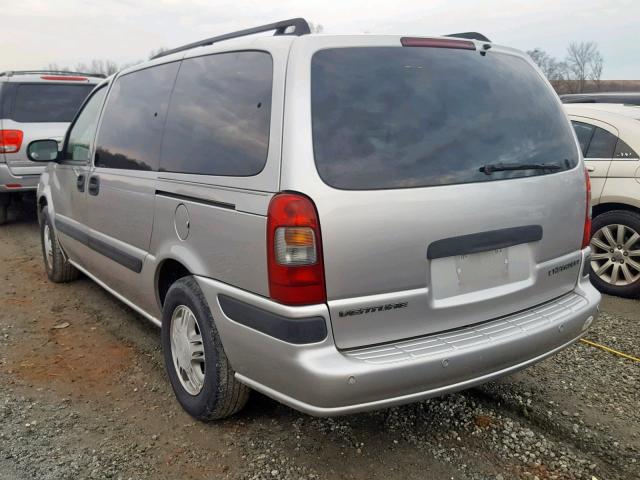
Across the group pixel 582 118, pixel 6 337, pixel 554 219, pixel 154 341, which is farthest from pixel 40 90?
pixel 554 219

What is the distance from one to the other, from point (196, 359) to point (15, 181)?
6.10m

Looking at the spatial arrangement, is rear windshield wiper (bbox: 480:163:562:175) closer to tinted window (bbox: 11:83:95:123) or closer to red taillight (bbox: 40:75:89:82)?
tinted window (bbox: 11:83:95:123)

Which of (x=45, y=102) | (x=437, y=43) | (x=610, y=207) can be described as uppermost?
(x=437, y=43)

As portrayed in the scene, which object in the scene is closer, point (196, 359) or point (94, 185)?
point (196, 359)

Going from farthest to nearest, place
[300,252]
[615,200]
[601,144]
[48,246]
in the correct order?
[48,246]
[601,144]
[615,200]
[300,252]

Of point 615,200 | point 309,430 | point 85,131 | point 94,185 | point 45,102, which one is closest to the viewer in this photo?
point 309,430

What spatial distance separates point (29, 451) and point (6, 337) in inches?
67.1

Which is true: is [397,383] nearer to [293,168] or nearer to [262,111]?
[293,168]

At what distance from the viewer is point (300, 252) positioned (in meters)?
2.14

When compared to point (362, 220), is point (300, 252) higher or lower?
lower

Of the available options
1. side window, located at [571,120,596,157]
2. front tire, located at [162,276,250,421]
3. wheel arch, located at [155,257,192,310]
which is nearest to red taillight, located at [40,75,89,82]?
wheel arch, located at [155,257,192,310]

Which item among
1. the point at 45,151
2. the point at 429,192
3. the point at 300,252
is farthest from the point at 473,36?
the point at 45,151

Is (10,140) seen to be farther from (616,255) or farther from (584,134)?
(616,255)

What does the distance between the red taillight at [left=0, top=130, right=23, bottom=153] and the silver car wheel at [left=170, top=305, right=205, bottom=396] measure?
5882 mm
